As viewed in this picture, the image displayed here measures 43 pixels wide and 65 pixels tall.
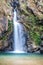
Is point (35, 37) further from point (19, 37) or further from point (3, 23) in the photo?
point (3, 23)

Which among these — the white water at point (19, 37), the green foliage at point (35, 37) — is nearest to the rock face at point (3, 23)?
the white water at point (19, 37)

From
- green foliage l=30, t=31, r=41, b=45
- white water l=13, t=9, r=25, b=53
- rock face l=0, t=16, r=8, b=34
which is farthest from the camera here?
white water l=13, t=9, r=25, b=53

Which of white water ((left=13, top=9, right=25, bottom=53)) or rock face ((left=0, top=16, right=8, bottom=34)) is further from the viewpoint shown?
white water ((left=13, top=9, right=25, bottom=53))

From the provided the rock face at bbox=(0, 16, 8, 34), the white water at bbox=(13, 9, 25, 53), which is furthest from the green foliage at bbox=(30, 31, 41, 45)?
the rock face at bbox=(0, 16, 8, 34)

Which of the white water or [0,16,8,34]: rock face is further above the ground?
[0,16,8,34]: rock face

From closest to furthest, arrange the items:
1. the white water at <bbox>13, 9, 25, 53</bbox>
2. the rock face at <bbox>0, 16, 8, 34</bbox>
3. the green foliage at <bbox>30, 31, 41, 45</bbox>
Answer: the rock face at <bbox>0, 16, 8, 34</bbox>
the green foliage at <bbox>30, 31, 41, 45</bbox>
the white water at <bbox>13, 9, 25, 53</bbox>

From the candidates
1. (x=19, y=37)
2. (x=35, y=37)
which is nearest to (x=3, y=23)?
(x=19, y=37)

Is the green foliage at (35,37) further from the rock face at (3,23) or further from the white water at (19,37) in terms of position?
the rock face at (3,23)

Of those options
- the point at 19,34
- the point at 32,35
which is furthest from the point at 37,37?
the point at 19,34

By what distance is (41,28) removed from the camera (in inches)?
1630

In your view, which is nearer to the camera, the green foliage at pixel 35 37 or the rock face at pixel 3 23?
the rock face at pixel 3 23

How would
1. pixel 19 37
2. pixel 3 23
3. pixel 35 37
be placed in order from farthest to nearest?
pixel 19 37, pixel 35 37, pixel 3 23

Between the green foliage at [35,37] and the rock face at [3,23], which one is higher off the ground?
the rock face at [3,23]

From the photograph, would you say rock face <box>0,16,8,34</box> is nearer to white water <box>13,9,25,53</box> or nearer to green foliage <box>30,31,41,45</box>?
white water <box>13,9,25,53</box>
